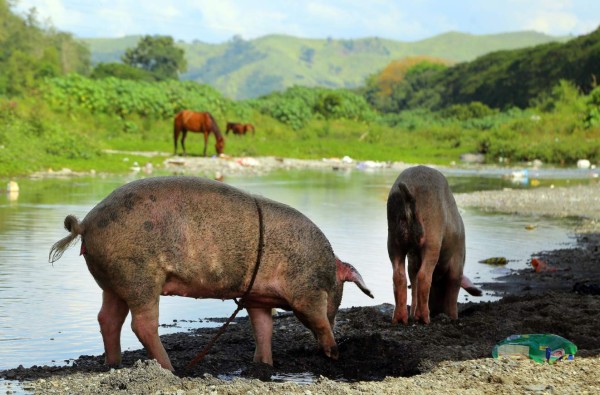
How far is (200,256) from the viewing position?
271 inches

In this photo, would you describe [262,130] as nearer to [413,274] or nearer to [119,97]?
[119,97]

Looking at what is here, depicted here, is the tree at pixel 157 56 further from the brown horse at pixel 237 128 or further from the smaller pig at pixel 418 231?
the smaller pig at pixel 418 231

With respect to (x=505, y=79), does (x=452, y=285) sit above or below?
below

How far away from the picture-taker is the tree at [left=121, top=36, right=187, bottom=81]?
436ft

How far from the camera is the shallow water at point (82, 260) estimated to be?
28.4 feet

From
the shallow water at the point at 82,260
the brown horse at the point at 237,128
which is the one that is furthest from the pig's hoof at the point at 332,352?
the brown horse at the point at 237,128

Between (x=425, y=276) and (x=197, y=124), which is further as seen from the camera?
(x=197, y=124)

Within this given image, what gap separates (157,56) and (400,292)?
127431 millimetres

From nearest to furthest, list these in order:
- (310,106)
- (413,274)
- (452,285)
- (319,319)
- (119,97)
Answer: (319,319) → (413,274) → (452,285) → (119,97) → (310,106)

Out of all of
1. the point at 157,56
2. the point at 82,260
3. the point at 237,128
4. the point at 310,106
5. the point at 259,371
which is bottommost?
the point at 82,260

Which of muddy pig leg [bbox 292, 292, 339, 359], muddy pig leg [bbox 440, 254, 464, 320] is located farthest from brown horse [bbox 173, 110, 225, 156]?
muddy pig leg [bbox 292, 292, 339, 359]

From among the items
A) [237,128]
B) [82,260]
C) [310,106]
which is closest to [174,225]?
[82,260]

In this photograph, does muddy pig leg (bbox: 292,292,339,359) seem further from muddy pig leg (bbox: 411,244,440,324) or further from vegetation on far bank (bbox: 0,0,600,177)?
vegetation on far bank (bbox: 0,0,600,177)

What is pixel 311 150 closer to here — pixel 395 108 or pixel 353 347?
pixel 353 347
